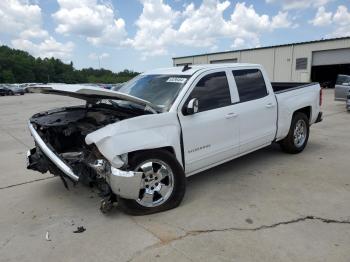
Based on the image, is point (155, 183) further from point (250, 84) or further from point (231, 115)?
point (250, 84)

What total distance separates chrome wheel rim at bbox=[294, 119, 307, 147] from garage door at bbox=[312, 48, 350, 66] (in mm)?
35030

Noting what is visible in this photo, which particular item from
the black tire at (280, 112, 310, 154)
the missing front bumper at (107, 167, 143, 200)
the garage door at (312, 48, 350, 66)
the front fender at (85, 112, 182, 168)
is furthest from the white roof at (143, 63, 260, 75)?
the garage door at (312, 48, 350, 66)

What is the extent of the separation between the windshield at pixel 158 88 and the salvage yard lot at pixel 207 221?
4.55 ft

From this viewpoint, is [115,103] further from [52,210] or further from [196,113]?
[52,210]

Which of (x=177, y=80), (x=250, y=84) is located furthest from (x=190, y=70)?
(x=250, y=84)

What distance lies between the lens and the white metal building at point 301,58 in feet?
126

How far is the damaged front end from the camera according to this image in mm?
3945

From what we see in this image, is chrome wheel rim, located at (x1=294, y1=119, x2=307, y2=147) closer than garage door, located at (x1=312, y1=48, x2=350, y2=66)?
Yes

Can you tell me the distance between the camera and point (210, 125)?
4.88 m

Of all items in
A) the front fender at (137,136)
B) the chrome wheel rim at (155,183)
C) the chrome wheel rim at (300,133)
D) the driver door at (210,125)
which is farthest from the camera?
the chrome wheel rim at (300,133)

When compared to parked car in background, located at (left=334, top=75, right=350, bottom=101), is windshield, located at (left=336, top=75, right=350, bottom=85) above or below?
above

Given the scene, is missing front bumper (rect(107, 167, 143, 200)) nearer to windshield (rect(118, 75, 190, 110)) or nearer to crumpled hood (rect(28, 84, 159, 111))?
crumpled hood (rect(28, 84, 159, 111))

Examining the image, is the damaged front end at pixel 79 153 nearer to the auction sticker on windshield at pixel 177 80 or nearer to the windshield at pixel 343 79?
the auction sticker on windshield at pixel 177 80

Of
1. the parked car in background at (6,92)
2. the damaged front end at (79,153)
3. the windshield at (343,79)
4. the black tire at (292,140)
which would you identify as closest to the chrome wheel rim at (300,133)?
the black tire at (292,140)
